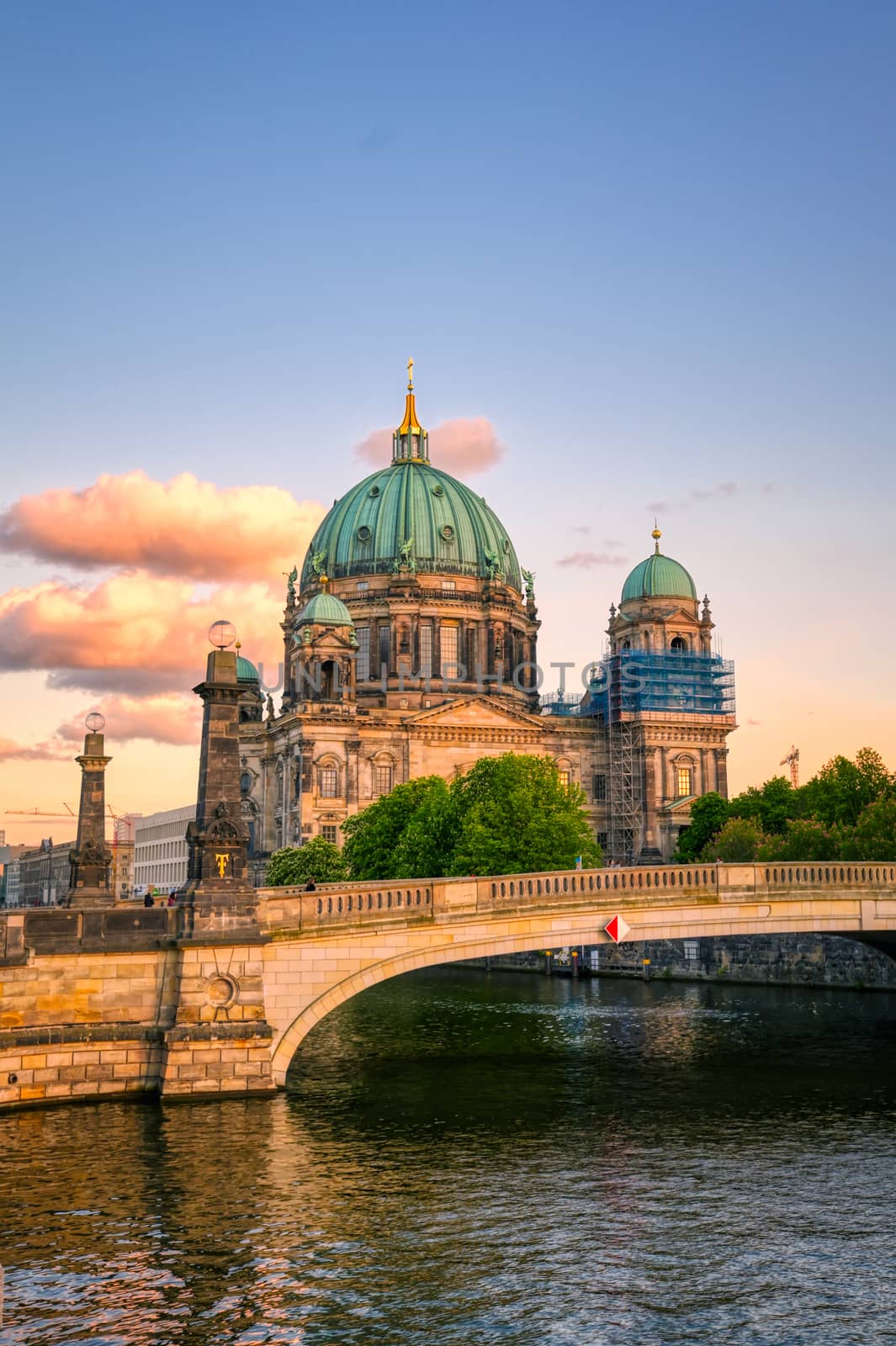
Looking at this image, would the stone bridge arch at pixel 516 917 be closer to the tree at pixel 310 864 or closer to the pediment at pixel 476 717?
the tree at pixel 310 864

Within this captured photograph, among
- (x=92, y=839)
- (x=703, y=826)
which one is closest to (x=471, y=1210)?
(x=92, y=839)

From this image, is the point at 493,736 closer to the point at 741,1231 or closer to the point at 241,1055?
the point at 241,1055

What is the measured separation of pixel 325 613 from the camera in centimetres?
12175

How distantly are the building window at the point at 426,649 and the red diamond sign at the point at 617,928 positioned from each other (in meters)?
89.9

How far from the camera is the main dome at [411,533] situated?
133750 mm

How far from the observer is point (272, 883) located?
355 ft

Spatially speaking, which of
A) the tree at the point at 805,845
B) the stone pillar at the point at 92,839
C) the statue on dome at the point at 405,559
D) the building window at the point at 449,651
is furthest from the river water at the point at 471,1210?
the statue on dome at the point at 405,559

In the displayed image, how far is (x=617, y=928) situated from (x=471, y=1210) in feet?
48.3

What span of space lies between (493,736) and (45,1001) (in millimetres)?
91598

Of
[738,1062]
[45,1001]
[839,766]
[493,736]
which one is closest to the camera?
[45,1001]

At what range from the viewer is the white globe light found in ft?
124

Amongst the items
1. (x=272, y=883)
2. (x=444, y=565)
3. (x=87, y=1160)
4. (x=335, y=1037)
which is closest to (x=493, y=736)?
(x=444, y=565)

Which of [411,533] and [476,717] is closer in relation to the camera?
[476,717]

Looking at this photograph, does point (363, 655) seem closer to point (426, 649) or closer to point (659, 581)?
point (426, 649)
